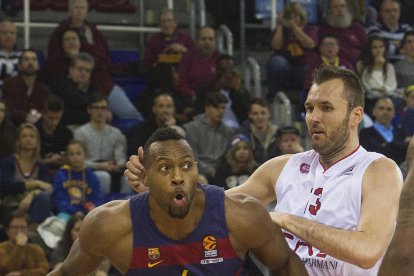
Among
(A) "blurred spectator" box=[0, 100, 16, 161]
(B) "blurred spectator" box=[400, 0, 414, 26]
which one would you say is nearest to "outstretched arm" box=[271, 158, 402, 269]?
(A) "blurred spectator" box=[0, 100, 16, 161]

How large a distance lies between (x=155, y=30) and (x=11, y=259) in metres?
4.30

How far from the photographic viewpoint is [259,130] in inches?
417

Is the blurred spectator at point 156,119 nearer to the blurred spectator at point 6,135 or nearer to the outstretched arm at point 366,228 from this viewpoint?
the blurred spectator at point 6,135

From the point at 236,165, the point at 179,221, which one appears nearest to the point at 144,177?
the point at 179,221

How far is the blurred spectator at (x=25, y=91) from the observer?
10352 mm

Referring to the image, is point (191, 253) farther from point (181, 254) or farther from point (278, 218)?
point (278, 218)

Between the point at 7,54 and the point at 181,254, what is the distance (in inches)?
273

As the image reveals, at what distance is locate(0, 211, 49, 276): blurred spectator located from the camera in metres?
8.70

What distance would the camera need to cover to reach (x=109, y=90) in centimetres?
1110

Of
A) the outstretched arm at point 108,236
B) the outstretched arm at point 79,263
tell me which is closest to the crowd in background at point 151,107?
the outstretched arm at point 79,263

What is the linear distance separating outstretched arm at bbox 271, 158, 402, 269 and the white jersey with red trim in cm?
8

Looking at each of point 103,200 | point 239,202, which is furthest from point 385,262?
point 103,200

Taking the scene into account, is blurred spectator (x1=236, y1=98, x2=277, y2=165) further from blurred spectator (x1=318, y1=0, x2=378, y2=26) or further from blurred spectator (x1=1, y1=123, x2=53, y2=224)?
blurred spectator (x1=318, y1=0, x2=378, y2=26)

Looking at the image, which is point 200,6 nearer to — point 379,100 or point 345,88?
point 379,100
